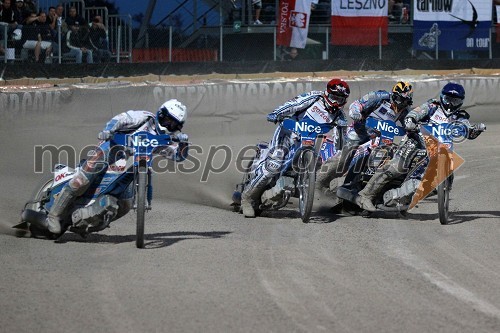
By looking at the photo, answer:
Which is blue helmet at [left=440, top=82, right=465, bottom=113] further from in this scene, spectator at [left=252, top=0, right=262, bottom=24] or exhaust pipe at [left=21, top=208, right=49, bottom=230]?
spectator at [left=252, top=0, right=262, bottom=24]

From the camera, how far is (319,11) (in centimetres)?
2475

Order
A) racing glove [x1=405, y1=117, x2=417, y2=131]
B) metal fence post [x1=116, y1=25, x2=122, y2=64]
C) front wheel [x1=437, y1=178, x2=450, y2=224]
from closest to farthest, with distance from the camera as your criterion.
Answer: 1. front wheel [x1=437, y1=178, x2=450, y2=224]
2. racing glove [x1=405, y1=117, x2=417, y2=131]
3. metal fence post [x1=116, y1=25, x2=122, y2=64]

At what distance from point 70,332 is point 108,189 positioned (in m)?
3.83

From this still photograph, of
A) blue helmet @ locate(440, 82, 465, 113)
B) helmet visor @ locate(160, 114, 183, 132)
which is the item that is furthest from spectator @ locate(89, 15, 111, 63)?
helmet visor @ locate(160, 114, 183, 132)

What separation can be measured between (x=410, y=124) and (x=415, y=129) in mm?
112

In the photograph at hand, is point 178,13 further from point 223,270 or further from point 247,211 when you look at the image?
point 223,270

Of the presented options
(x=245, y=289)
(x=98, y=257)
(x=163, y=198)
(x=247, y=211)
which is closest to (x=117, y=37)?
(x=163, y=198)

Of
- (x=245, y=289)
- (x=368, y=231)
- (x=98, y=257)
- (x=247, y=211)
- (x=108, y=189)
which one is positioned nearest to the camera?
(x=245, y=289)

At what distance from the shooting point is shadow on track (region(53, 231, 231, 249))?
10055 millimetres

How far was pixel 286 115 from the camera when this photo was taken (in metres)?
12.4

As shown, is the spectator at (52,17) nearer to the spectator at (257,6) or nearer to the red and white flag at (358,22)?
the spectator at (257,6)

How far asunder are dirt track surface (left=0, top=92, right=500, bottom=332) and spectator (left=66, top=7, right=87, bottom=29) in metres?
7.76

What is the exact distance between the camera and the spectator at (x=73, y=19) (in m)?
20.8

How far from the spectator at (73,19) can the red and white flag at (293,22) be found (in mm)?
4937
